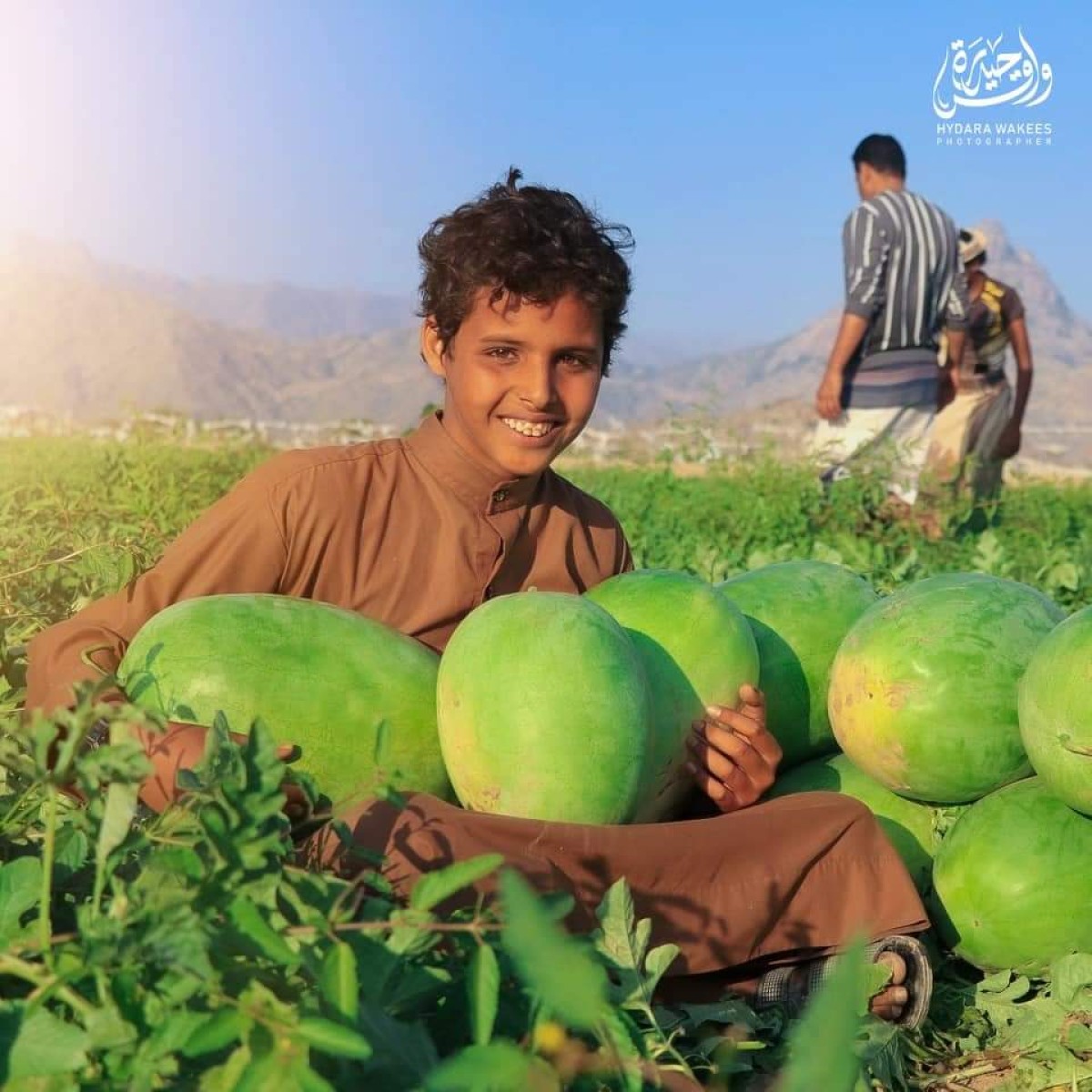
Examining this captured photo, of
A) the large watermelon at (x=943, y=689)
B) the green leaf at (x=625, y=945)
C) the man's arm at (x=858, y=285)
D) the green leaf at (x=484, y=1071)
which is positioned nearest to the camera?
the green leaf at (x=484, y=1071)

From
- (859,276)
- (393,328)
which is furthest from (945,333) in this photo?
(393,328)

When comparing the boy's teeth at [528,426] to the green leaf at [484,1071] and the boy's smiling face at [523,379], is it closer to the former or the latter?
the boy's smiling face at [523,379]

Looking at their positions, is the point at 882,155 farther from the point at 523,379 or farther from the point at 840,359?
the point at 523,379

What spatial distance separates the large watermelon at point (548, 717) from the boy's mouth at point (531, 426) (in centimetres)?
73

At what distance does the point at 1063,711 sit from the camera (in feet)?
7.54

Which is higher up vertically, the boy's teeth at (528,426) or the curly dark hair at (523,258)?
the curly dark hair at (523,258)

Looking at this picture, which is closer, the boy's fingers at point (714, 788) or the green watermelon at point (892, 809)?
the boy's fingers at point (714, 788)

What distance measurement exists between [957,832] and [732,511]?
16.9 feet

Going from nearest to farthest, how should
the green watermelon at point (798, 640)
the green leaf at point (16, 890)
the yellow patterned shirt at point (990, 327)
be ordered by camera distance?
1. the green leaf at point (16, 890)
2. the green watermelon at point (798, 640)
3. the yellow patterned shirt at point (990, 327)

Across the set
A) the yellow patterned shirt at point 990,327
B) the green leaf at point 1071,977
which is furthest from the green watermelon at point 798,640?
the yellow patterned shirt at point 990,327

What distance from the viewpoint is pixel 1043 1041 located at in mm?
2230

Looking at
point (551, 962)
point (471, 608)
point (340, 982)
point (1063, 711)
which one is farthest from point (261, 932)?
point (471, 608)

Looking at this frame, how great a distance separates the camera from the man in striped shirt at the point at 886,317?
7.65 m

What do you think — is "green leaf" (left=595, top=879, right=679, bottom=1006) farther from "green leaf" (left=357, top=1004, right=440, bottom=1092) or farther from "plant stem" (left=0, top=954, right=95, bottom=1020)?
"plant stem" (left=0, top=954, right=95, bottom=1020)
